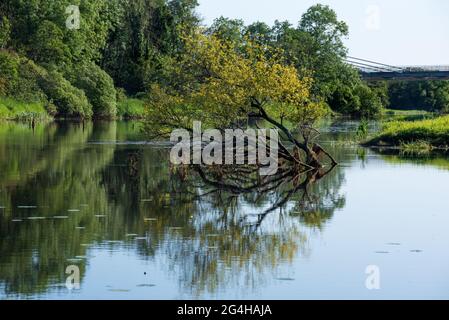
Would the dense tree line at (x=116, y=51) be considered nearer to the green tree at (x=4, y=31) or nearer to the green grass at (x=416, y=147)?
the green tree at (x=4, y=31)

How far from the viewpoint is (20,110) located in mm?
66188

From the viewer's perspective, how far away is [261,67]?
2909 cm

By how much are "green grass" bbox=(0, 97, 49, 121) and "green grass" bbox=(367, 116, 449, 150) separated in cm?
2770

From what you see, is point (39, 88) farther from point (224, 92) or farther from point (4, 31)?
point (224, 92)

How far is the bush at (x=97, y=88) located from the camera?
2911 inches

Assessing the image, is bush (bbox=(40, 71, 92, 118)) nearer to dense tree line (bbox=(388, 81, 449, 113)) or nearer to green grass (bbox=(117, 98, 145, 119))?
green grass (bbox=(117, 98, 145, 119))

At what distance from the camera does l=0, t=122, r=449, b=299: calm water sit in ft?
41.1

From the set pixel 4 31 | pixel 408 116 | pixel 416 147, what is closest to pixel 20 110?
pixel 4 31

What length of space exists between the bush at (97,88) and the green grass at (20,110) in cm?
610

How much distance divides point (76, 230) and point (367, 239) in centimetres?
507

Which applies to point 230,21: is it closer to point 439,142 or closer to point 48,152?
point 439,142
